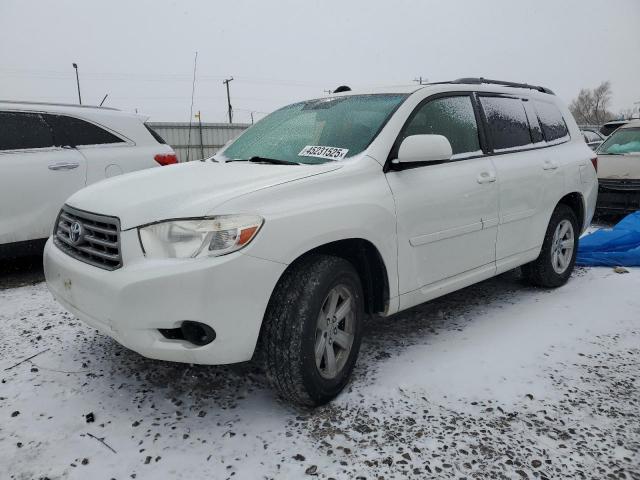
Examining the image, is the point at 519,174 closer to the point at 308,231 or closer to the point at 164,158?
the point at 308,231

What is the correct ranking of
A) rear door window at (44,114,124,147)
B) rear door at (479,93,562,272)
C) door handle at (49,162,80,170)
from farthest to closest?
rear door window at (44,114,124,147), door handle at (49,162,80,170), rear door at (479,93,562,272)

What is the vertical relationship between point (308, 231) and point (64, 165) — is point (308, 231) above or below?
below

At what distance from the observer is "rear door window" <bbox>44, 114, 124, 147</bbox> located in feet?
15.6

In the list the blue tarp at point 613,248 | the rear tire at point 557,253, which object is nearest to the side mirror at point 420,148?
the rear tire at point 557,253

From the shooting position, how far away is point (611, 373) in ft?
9.30

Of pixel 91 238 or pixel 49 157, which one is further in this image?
pixel 49 157

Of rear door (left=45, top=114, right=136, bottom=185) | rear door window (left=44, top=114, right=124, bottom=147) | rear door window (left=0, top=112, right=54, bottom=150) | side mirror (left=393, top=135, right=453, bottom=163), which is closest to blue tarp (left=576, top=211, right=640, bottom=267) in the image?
side mirror (left=393, top=135, right=453, bottom=163)

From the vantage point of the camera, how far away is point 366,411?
2.45 metres

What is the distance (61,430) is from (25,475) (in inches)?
12.0

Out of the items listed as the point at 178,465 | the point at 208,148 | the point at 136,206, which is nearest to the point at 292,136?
the point at 136,206

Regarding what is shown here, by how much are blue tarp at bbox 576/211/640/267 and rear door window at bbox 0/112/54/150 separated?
5466 millimetres

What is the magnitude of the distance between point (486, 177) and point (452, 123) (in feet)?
1.41

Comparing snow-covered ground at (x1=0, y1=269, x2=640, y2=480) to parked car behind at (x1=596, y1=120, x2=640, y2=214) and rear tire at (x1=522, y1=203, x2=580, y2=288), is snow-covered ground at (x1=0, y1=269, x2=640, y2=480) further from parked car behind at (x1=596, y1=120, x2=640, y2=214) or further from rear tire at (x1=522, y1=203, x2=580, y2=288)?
parked car behind at (x1=596, y1=120, x2=640, y2=214)

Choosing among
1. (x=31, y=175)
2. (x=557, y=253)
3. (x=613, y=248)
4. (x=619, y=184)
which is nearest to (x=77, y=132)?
(x=31, y=175)
